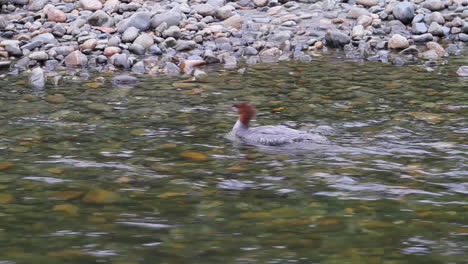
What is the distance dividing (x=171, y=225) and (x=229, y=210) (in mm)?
692

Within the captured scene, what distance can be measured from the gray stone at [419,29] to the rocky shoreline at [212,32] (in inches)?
1.4

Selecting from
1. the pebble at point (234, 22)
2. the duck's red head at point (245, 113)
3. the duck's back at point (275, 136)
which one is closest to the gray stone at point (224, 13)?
the pebble at point (234, 22)

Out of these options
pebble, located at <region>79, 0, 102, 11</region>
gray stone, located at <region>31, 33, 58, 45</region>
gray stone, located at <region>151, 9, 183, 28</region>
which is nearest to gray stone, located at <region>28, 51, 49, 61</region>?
gray stone, located at <region>31, 33, 58, 45</region>

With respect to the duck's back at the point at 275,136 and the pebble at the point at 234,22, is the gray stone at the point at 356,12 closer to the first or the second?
the pebble at the point at 234,22

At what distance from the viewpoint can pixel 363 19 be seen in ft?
65.2

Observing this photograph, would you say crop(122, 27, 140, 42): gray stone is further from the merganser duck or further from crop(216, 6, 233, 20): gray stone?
the merganser duck

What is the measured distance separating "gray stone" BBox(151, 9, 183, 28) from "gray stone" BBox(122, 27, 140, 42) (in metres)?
0.91

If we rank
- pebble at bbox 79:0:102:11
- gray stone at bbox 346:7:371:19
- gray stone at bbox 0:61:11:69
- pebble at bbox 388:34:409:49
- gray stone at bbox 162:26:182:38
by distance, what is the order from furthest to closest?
gray stone at bbox 346:7:371:19
pebble at bbox 79:0:102:11
pebble at bbox 388:34:409:49
gray stone at bbox 162:26:182:38
gray stone at bbox 0:61:11:69

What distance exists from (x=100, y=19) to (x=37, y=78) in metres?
4.66

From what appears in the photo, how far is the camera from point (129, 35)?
17.9 m

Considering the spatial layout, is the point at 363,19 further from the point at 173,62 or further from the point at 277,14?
the point at 173,62

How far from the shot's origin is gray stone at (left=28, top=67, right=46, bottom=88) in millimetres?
14492

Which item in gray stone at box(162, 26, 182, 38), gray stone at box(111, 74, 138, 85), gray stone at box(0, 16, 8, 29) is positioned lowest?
gray stone at box(111, 74, 138, 85)

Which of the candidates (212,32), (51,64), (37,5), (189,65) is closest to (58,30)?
(51,64)
